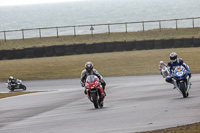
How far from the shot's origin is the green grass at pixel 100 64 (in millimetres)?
28859

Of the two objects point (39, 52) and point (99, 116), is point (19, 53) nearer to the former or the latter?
point (39, 52)

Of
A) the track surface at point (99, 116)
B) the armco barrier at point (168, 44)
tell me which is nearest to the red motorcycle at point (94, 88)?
the track surface at point (99, 116)

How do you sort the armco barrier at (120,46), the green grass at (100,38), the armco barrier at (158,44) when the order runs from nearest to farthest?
the armco barrier at (158,44) < the armco barrier at (120,46) < the green grass at (100,38)

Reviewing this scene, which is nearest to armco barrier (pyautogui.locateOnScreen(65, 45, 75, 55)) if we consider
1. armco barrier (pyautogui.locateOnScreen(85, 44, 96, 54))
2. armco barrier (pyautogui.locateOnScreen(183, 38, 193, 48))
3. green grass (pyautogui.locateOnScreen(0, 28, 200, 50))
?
armco barrier (pyautogui.locateOnScreen(85, 44, 96, 54))

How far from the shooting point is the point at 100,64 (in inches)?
→ 1281

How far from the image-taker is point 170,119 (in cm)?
1000

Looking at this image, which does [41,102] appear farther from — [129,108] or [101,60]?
[101,60]

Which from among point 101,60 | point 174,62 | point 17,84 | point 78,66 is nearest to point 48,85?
point 17,84

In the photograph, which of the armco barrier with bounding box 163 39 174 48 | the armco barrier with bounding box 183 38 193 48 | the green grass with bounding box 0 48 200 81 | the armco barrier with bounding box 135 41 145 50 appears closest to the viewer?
the green grass with bounding box 0 48 200 81

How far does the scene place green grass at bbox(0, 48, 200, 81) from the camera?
2886cm

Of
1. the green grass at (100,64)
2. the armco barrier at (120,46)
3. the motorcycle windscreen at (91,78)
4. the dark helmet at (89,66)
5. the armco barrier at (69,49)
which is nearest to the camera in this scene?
the motorcycle windscreen at (91,78)

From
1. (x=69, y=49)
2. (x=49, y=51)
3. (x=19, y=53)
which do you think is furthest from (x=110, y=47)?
(x=19, y=53)

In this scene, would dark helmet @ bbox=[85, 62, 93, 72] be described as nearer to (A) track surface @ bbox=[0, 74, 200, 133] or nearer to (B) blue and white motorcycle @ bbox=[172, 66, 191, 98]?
(A) track surface @ bbox=[0, 74, 200, 133]

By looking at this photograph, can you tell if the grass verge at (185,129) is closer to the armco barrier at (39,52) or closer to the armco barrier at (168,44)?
the armco barrier at (168,44)
